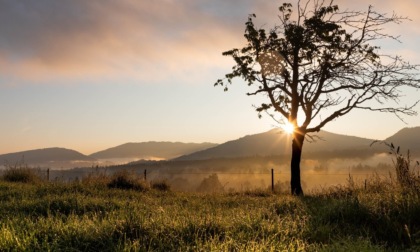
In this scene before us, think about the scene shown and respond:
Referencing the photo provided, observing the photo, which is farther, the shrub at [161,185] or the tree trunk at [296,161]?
the tree trunk at [296,161]

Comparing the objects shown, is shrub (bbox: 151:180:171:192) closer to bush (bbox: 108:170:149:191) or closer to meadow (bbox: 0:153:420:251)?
bush (bbox: 108:170:149:191)

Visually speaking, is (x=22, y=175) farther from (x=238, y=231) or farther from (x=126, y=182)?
(x=238, y=231)

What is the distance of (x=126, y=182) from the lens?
867 inches

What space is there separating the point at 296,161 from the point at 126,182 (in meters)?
9.21

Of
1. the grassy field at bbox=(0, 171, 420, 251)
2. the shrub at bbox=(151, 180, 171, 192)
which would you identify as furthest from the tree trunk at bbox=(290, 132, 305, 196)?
the grassy field at bbox=(0, 171, 420, 251)

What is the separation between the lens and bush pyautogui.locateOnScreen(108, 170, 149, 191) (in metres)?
21.8

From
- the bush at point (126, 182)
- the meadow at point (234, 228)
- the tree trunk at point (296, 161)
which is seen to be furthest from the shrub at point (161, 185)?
the meadow at point (234, 228)

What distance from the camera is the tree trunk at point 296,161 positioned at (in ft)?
80.3

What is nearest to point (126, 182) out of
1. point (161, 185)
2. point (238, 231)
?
point (161, 185)

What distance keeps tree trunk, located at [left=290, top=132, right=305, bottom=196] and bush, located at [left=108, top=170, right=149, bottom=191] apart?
7956 millimetres

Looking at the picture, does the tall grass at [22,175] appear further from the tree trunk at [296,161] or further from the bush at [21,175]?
the tree trunk at [296,161]

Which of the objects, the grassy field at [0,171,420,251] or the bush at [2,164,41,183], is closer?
the grassy field at [0,171,420,251]

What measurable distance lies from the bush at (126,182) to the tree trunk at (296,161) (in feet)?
26.1

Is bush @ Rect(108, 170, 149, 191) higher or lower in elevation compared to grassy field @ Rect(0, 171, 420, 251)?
higher
